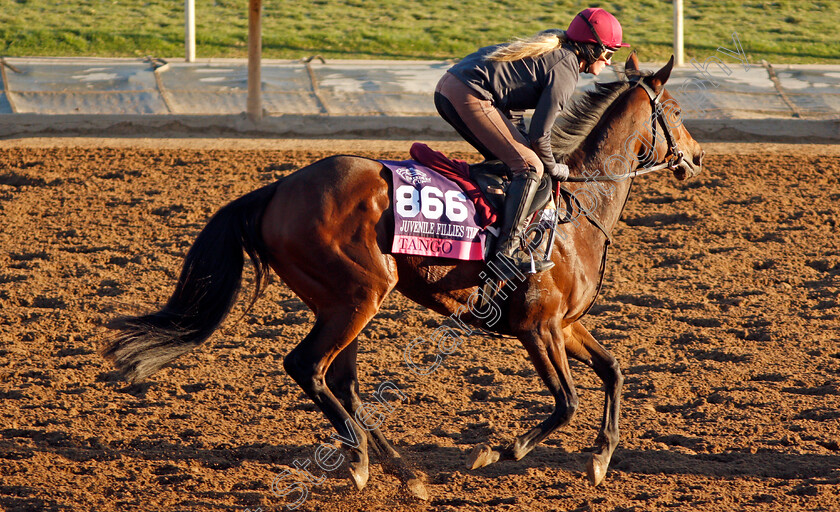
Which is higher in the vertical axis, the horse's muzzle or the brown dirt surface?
the horse's muzzle

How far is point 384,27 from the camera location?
16656 mm

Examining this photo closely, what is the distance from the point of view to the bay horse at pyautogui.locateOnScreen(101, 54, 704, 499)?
422cm

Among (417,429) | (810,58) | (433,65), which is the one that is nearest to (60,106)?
(433,65)

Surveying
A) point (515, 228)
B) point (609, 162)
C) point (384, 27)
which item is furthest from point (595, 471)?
point (384, 27)

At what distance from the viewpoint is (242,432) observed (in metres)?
4.95

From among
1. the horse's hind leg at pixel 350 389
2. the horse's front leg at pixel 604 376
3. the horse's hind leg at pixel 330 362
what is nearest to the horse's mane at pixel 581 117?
the horse's front leg at pixel 604 376

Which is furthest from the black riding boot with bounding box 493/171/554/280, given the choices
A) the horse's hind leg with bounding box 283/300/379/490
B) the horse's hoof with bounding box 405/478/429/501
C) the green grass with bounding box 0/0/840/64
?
the green grass with bounding box 0/0/840/64

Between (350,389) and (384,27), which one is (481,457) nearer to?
(350,389)

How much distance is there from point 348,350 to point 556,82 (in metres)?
1.72

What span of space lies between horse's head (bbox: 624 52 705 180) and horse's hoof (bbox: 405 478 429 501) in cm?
220

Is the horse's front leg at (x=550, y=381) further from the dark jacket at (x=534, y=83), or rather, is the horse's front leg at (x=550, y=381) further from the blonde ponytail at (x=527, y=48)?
the blonde ponytail at (x=527, y=48)

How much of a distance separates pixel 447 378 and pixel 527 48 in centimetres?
228

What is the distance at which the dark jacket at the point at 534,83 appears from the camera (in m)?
4.36

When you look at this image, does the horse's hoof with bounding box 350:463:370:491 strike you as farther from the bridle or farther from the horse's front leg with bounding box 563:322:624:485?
the bridle
